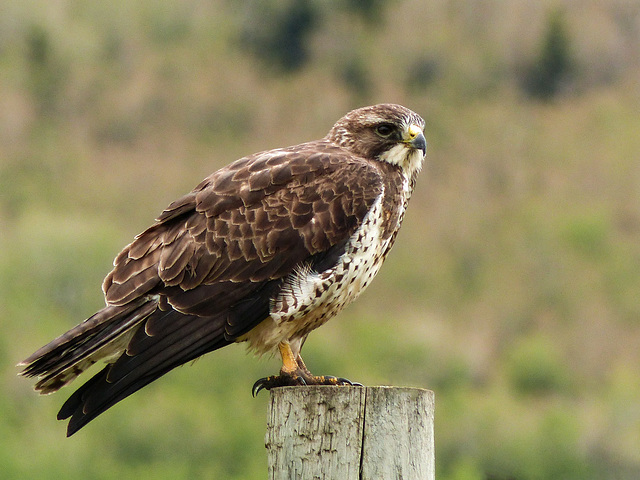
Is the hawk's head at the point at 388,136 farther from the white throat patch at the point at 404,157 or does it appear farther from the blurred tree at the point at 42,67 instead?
the blurred tree at the point at 42,67

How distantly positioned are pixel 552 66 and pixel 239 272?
50060 millimetres

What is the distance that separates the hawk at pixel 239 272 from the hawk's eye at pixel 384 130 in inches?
15.1

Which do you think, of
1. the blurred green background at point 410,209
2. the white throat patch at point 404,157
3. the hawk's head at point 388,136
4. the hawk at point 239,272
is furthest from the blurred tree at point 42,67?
the hawk at point 239,272

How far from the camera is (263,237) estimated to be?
20.7 feet

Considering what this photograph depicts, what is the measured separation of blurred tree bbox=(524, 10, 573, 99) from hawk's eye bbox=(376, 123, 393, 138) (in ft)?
156

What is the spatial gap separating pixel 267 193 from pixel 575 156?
149 feet

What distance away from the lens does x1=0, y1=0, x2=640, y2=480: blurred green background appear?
38.2 m

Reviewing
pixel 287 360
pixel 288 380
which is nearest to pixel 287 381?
pixel 288 380

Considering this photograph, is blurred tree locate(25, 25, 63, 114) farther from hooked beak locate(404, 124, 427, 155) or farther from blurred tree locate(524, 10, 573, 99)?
hooked beak locate(404, 124, 427, 155)

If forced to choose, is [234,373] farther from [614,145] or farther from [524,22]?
[524,22]

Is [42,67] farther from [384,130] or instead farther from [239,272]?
[239,272]

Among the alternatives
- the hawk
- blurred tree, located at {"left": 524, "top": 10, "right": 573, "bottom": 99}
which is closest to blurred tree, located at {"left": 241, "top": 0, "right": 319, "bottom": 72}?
blurred tree, located at {"left": 524, "top": 10, "right": 573, "bottom": 99}

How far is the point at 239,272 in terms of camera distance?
6.29m

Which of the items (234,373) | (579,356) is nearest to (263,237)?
(234,373)
